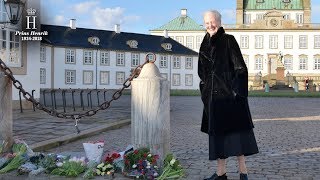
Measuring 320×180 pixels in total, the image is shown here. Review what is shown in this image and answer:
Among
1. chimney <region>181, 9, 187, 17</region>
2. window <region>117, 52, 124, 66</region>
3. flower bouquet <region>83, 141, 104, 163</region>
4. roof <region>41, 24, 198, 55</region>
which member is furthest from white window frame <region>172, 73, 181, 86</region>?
flower bouquet <region>83, 141, 104, 163</region>

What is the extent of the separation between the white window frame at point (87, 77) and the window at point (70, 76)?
1.20 m

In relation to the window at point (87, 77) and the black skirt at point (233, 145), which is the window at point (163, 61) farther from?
the black skirt at point (233, 145)

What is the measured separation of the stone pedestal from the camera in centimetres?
515

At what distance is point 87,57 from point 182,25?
21.9 m

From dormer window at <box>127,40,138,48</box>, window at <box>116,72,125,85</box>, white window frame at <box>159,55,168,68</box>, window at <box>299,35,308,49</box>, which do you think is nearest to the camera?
window at <box>116,72,125,85</box>

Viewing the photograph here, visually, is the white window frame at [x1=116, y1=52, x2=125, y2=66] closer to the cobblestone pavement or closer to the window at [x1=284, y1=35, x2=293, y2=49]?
the window at [x1=284, y1=35, x2=293, y2=49]

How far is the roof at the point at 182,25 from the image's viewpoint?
73688 millimetres

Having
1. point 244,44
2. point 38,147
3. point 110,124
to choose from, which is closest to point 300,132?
point 110,124

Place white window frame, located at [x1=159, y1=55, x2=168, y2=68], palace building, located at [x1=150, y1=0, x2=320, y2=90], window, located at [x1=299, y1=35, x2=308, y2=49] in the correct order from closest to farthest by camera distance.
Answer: white window frame, located at [x1=159, y1=55, x2=168, y2=68]
palace building, located at [x1=150, y1=0, x2=320, y2=90]
window, located at [x1=299, y1=35, x2=308, y2=49]

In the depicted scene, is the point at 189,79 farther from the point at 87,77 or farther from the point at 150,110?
the point at 150,110

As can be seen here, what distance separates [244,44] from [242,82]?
67.8 meters

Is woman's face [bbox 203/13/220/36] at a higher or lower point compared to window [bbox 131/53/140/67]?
lower

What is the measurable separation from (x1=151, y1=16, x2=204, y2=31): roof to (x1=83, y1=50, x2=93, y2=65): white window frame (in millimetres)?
18687

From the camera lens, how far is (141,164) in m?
4.88
